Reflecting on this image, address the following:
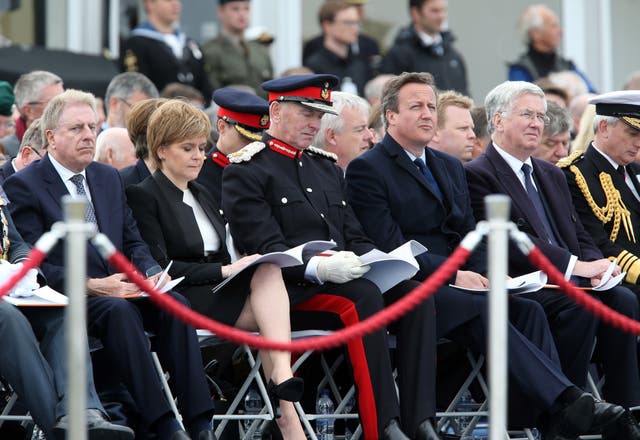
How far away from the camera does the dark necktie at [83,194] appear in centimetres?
789

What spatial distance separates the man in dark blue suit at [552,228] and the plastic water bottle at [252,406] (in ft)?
5.63

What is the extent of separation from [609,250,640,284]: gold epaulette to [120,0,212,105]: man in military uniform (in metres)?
4.75

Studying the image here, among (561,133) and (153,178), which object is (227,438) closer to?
(153,178)

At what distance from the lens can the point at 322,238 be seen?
321 inches

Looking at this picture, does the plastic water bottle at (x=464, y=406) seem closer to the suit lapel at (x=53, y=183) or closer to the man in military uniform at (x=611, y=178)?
the man in military uniform at (x=611, y=178)

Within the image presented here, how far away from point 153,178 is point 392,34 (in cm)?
785

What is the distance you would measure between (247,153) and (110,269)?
1.00 metres

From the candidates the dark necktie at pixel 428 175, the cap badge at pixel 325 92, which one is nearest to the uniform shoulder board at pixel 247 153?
the cap badge at pixel 325 92

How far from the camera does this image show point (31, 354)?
23.0 ft

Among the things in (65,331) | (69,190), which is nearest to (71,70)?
(69,190)

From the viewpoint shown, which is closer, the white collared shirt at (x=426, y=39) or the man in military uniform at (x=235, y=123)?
the man in military uniform at (x=235, y=123)

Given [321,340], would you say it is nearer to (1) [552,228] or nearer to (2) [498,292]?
(2) [498,292]

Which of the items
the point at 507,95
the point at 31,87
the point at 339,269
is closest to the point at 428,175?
the point at 507,95

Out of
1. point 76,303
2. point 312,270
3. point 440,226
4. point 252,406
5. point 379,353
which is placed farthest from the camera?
point 440,226
